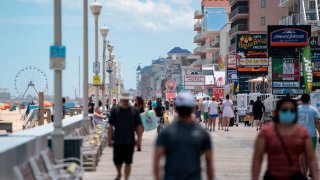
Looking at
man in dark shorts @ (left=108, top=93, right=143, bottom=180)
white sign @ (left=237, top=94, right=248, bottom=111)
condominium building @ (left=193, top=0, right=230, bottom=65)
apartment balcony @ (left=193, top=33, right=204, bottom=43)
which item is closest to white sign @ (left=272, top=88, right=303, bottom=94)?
white sign @ (left=237, top=94, right=248, bottom=111)

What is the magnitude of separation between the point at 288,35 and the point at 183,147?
38.1 metres

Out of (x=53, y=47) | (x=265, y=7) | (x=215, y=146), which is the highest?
(x=265, y=7)

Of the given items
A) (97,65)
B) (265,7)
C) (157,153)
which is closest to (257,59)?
(97,65)

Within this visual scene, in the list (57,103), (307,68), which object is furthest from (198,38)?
(57,103)

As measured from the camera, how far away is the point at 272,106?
40188 millimetres

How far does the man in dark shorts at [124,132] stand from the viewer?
12516mm

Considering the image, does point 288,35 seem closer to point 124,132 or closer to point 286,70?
point 286,70

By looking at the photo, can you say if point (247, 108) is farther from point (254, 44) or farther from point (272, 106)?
point (254, 44)

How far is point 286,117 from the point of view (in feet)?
24.5

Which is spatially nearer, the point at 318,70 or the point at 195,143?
the point at 195,143

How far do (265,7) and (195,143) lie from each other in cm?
9073

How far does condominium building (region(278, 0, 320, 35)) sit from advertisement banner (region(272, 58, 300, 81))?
10595mm

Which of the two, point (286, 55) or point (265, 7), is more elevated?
point (265, 7)

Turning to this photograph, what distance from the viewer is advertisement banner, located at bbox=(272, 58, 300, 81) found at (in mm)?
42031
